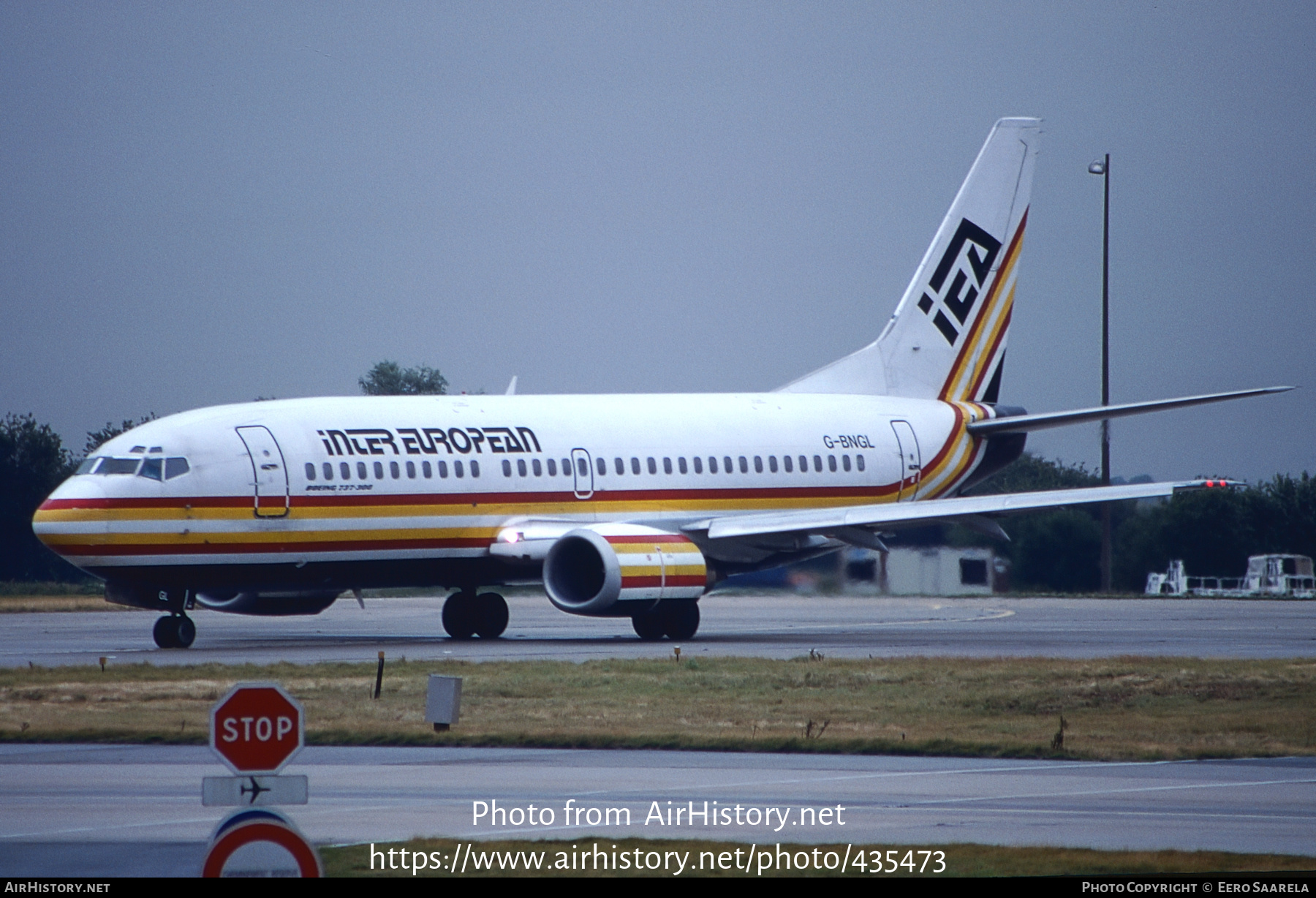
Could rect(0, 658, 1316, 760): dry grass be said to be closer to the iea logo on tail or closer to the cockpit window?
the cockpit window

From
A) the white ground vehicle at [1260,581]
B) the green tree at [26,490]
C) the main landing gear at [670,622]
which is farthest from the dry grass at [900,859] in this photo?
the green tree at [26,490]

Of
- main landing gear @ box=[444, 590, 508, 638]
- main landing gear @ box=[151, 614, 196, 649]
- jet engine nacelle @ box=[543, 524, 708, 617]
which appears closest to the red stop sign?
jet engine nacelle @ box=[543, 524, 708, 617]

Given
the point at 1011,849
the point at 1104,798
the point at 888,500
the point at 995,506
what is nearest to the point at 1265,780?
the point at 1104,798

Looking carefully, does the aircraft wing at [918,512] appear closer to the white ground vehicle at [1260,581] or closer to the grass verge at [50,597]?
the grass verge at [50,597]

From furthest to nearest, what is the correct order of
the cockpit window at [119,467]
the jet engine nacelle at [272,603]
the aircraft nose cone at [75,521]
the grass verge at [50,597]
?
the grass verge at [50,597]
the jet engine nacelle at [272,603]
the cockpit window at [119,467]
the aircraft nose cone at [75,521]

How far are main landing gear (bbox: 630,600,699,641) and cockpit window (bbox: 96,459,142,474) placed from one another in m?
8.92

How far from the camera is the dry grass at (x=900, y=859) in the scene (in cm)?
1144

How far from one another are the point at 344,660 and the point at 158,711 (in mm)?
7339

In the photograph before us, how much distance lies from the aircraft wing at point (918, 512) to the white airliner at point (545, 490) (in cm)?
6

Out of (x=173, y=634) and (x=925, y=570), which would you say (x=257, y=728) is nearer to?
(x=173, y=634)

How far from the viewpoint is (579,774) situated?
53.6 feet

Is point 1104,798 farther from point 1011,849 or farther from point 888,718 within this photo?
point 888,718

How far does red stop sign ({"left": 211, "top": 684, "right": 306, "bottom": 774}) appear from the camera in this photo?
871 centimetres

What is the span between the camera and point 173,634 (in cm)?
3241
